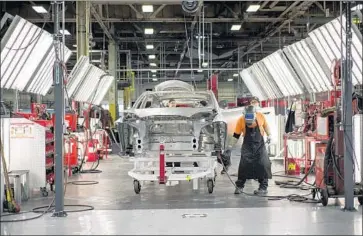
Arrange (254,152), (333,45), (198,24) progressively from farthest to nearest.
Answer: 1. (198,24)
2. (333,45)
3. (254,152)

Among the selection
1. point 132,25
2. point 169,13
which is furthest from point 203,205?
point 132,25

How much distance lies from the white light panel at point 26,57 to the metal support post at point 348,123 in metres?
4.45

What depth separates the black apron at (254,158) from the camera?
769cm

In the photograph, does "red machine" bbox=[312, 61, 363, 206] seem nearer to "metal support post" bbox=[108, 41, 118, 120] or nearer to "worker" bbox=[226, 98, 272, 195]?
"worker" bbox=[226, 98, 272, 195]

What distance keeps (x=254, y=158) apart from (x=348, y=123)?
1.85 meters

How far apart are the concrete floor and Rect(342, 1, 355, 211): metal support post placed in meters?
0.26

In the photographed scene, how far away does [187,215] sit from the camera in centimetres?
606

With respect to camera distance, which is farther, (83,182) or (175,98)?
(83,182)

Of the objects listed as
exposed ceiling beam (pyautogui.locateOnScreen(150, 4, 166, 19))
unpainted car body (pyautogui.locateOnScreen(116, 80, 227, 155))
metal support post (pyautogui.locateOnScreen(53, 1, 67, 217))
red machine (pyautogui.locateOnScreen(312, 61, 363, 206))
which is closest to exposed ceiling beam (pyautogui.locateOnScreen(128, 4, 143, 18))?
exposed ceiling beam (pyautogui.locateOnScreen(150, 4, 166, 19))

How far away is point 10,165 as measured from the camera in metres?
7.67

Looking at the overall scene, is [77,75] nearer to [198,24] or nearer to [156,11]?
[156,11]

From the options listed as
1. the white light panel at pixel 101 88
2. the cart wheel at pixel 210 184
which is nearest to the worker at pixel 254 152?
the cart wheel at pixel 210 184

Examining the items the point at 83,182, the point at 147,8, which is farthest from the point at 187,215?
the point at 147,8

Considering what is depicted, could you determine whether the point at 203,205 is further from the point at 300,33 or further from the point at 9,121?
the point at 300,33
